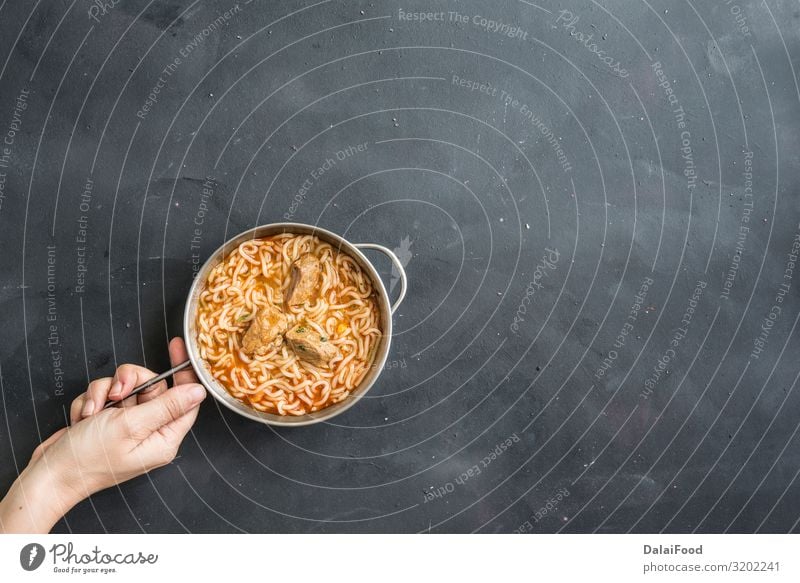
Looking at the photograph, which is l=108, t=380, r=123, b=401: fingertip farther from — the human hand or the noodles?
the noodles

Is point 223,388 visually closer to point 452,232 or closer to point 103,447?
point 103,447

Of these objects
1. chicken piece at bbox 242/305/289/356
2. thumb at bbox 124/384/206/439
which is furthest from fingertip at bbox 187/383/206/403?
chicken piece at bbox 242/305/289/356

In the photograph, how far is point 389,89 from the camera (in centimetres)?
220

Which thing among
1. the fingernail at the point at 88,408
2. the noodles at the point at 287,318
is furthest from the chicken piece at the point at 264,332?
the fingernail at the point at 88,408

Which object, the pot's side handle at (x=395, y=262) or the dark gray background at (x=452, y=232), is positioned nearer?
the pot's side handle at (x=395, y=262)

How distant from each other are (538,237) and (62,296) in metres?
1.60

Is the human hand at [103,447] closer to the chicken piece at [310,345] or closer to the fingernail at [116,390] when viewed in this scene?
the fingernail at [116,390]

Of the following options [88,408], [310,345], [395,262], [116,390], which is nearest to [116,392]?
[116,390]

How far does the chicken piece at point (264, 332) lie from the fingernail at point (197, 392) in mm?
179

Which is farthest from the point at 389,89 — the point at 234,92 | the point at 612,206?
the point at 612,206

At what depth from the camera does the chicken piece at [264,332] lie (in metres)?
1.97

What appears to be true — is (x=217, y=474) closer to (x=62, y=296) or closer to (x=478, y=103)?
(x=62, y=296)

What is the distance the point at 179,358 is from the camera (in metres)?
2.09

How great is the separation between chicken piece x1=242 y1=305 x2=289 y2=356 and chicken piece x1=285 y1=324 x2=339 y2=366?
0.03 m
